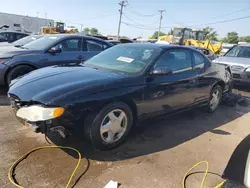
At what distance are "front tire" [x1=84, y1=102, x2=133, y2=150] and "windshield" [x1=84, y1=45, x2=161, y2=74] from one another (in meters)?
0.67

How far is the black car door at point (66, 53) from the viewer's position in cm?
575

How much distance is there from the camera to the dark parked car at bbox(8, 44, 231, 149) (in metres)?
2.72

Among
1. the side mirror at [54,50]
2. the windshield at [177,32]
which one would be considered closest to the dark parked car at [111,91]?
the side mirror at [54,50]

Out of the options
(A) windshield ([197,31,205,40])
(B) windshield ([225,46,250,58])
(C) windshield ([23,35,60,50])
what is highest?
(A) windshield ([197,31,205,40])

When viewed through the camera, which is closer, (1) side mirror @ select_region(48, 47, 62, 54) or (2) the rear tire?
(2) the rear tire

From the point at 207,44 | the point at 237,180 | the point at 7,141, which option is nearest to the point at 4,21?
the point at 207,44

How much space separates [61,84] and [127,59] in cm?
127

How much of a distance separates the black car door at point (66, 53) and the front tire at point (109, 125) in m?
3.29

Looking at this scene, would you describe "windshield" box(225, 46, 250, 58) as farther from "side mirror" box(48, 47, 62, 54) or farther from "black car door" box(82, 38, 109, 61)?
"side mirror" box(48, 47, 62, 54)

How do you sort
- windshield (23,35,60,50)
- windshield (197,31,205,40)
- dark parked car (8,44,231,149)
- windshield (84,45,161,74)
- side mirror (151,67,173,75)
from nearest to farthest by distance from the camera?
dark parked car (8,44,231,149) < side mirror (151,67,173,75) < windshield (84,45,161,74) < windshield (23,35,60,50) < windshield (197,31,205,40)

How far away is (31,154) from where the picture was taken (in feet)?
9.83

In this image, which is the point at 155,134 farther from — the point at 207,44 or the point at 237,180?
the point at 207,44

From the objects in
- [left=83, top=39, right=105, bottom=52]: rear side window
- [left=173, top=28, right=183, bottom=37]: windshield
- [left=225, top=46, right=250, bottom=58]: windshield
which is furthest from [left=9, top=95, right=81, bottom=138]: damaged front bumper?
[left=173, top=28, right=183, bottom=37]: windshield

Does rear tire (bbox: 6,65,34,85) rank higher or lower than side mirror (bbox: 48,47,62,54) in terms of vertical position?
lower
